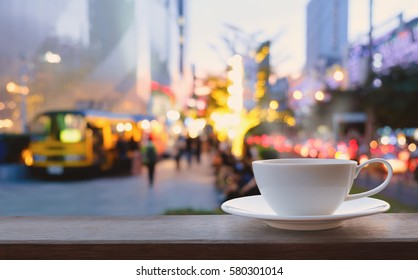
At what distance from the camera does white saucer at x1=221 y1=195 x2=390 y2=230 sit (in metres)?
0.71

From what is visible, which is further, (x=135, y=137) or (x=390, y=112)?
(x=135, y=137)

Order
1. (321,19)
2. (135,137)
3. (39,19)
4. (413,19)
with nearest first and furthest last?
1. (413,19)
2. (135,137)
3. (39,19)
4. (321,19)

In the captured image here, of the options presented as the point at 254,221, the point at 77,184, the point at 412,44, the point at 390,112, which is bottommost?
the point at 77,184

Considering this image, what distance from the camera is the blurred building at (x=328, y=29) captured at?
23172mm

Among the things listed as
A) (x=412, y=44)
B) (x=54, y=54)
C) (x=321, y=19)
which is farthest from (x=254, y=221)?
(x=321, y=19)

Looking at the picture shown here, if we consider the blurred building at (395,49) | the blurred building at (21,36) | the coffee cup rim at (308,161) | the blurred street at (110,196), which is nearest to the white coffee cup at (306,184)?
the coffee cup rim at (308,161)

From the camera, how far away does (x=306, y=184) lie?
69 centimetres

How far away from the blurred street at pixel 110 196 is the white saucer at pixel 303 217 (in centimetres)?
550

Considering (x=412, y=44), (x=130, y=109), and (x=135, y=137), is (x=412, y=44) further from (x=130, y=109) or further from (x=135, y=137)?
(x=130, y=109)

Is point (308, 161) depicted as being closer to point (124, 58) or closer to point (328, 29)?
point (124, 58)

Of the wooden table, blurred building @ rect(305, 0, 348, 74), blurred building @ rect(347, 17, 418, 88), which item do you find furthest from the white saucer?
blurred building @ rect(305, 0, 348, 74)

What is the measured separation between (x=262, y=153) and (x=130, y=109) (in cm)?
1120

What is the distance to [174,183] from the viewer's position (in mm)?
10008

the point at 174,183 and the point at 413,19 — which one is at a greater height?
the point at 413,19
